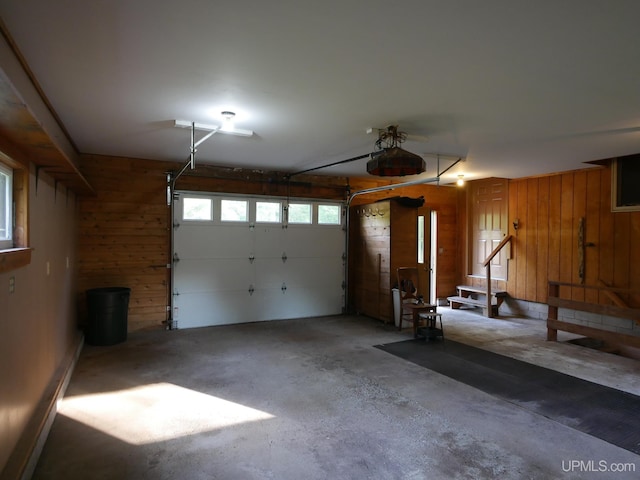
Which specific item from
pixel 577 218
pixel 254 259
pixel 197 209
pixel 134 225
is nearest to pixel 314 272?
pixel 254 259

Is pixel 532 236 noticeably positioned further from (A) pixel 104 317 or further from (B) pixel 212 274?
(A) pixel 104 317

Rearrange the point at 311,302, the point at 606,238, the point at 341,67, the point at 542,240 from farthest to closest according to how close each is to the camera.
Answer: the point at 311,302 → the point at 542,240 → the point at 606,238 → the point at 341,67

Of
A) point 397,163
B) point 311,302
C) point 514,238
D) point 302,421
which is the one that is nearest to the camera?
point 302,421

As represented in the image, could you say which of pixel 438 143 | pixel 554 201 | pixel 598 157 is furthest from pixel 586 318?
pixel 438 143

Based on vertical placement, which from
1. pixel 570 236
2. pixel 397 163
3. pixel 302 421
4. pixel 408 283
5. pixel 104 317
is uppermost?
pixel 397 163

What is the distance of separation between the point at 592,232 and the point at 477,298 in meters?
2.47

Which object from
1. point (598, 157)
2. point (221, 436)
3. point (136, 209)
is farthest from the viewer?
point (136, 209)

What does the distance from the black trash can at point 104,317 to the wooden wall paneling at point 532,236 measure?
22.0 ft

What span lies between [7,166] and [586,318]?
7525 millimetres

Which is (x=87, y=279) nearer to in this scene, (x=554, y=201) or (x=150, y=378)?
(x=150, y=378)

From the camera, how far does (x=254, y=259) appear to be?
6559 mm

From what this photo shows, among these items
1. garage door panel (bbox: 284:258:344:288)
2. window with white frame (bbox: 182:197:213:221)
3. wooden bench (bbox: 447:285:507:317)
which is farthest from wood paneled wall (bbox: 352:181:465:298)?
window with white frame (bbox: 182:197:213:221)

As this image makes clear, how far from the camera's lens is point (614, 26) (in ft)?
6.80

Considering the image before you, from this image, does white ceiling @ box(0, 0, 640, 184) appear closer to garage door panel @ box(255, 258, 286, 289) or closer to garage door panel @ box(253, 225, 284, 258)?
garage door panel @ box(253, 225, 284, 258)
